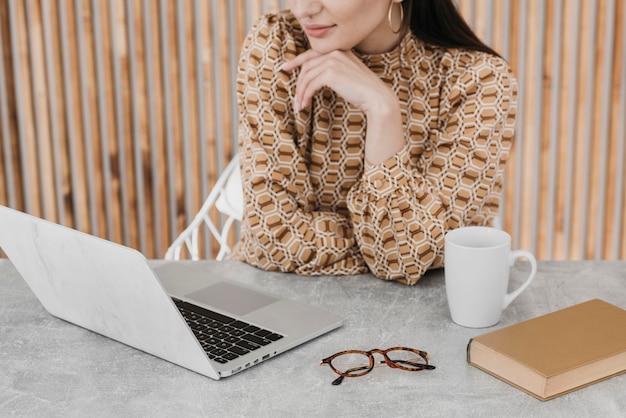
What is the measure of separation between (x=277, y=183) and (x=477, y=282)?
1.60 feet

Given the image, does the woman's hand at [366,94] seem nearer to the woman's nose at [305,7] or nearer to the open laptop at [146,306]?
the woman's nose at [305,7]

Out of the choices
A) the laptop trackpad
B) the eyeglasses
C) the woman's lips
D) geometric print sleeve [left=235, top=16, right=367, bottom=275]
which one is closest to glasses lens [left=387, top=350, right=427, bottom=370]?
the eyeglasses

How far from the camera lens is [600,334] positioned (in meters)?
1.11

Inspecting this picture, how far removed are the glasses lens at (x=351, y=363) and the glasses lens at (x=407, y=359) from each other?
0.12 feet

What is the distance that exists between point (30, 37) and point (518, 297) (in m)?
2.38

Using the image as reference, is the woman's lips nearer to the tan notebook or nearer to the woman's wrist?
the woman's wrist

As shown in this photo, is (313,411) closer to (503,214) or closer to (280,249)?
(280,249)

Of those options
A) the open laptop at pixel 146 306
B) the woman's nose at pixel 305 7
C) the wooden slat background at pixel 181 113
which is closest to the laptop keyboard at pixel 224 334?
the open laptop at pixel 146 306

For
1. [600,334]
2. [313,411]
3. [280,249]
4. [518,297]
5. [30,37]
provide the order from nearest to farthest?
[313,411]
[600,334]
[518,297]
[280,249]
[30,37]

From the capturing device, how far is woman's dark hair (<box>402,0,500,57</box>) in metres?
1.67

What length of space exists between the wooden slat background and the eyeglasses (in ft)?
7.02

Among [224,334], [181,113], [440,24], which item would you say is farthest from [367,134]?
[181,113]

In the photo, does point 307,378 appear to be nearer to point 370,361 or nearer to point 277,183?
point 370,361

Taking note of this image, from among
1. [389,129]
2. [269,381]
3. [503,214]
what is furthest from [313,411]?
[503,214]
